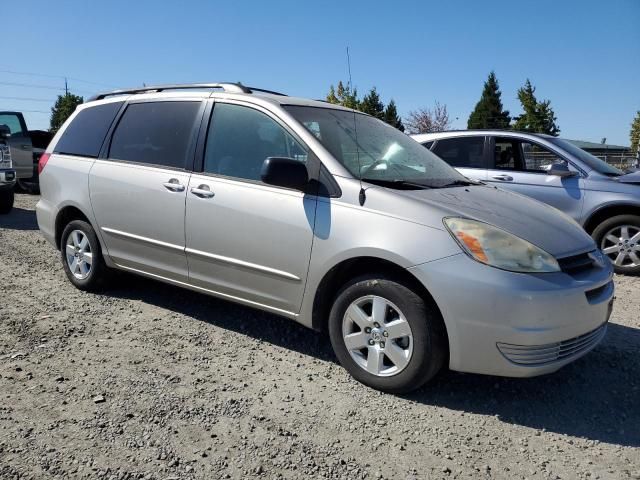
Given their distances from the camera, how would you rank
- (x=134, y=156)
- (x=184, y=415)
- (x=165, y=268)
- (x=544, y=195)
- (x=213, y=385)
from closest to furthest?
(x=184, y=415) < (x=213, y=385) < (x=165, y=268) < (x=134, y=156) < (x=544, y=195)

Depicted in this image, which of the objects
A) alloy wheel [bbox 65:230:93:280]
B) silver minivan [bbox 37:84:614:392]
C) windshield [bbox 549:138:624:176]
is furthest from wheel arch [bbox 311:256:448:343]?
windshield [bbox 549:138:624:176]

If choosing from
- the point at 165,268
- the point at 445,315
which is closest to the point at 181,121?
the point at 165,268

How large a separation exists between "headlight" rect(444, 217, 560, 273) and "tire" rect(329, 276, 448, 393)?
15.7 inches

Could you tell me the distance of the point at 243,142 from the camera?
375 centimetres

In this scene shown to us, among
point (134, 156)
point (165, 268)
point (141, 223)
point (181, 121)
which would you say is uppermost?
point (181, 121)

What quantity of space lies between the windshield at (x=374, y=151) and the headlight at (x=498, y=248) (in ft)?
1.91

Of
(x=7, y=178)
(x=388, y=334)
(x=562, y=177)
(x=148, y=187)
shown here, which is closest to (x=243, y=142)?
(x=148, y=187)

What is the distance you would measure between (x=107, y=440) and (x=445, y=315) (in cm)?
181

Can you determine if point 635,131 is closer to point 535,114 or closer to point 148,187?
point 535,114

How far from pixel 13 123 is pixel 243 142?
10.6 meters

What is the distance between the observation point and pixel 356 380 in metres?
3.23

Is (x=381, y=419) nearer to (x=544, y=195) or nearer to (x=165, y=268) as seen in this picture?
(x=165, y=268)

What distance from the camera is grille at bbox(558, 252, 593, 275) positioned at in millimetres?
2920

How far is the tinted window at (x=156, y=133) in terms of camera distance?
13.3ft
